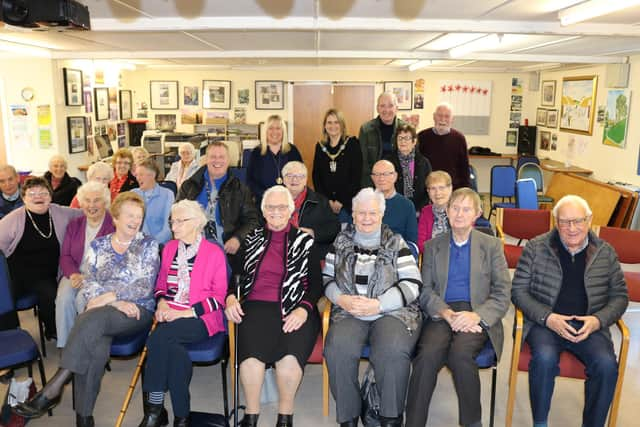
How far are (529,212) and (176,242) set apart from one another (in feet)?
10.5

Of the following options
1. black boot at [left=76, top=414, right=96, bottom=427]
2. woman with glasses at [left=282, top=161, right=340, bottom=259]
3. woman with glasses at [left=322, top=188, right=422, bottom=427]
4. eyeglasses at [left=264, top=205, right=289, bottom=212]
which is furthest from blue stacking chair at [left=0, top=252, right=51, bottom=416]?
woman with glasses at [left=282, top=161, right=340, bottom=259]

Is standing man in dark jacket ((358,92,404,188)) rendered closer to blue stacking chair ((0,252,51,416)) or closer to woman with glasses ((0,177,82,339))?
woman with glasses ((0,177,82,339))

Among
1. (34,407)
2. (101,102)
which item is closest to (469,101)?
(101,102)

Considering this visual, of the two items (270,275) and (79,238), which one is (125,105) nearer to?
(79,238)

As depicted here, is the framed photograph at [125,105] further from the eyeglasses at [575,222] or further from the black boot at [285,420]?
the eyeglasses at [575,222]

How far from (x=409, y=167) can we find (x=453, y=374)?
1.93 meters

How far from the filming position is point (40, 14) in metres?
3.31

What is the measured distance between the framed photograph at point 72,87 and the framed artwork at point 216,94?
259 centimetres

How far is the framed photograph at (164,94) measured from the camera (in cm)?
966

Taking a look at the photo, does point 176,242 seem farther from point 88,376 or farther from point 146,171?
point 146,171

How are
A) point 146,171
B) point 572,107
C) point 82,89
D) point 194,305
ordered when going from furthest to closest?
point 572,107 < point 82,89 < point 146,171 < point 194,305

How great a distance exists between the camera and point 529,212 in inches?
185

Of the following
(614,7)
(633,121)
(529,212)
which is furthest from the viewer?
(633,121)

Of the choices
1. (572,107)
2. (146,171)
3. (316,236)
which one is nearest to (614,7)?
(316,236)
